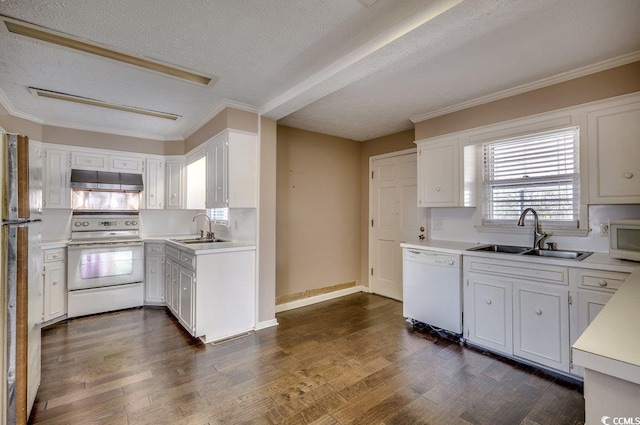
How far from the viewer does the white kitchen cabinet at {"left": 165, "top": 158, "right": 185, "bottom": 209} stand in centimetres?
463

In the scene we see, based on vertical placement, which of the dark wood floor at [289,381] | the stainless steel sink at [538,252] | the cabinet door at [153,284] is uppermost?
the stainless steel sink at [538,252]

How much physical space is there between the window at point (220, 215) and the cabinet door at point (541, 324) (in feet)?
11.0

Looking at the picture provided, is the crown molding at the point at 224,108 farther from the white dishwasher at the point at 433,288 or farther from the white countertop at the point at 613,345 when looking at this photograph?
the white countertop at the point at 613,345

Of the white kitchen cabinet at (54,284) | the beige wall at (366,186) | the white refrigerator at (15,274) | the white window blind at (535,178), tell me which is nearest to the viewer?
the white refrigerator at (15,274)

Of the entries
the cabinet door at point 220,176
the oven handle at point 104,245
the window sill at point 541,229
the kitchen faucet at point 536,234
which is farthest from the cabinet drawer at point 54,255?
the kitchen faucet at point 536,234

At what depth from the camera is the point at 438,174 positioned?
3504 millimetres

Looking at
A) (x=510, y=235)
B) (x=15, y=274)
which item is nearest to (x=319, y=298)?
(x=510, y=235)

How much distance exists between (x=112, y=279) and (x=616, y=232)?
5321mm

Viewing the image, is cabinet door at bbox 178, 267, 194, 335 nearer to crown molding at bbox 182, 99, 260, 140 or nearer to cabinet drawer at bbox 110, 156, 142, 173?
crown molding at bbox 182, 99, 260, 140

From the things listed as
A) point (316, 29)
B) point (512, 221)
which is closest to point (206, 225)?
point (316, 29)

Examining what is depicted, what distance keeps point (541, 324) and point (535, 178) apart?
1.40 meters

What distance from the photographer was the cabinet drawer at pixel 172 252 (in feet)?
11.6

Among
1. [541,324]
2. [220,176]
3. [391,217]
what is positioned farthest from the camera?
[391,217]

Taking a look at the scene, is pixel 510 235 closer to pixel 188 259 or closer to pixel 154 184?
pixel 188 259
